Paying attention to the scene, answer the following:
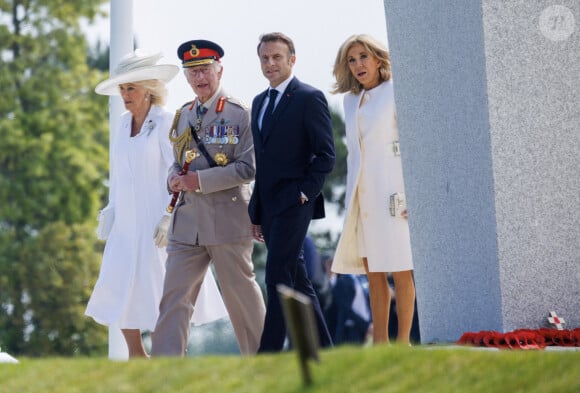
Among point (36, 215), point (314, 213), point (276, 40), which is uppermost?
point (276, 40)

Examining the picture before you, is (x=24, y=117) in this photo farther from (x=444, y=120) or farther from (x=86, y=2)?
(x=444, y=120)

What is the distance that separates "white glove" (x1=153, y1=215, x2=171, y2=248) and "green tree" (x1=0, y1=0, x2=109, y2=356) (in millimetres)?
20844

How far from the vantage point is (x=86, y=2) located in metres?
31.5

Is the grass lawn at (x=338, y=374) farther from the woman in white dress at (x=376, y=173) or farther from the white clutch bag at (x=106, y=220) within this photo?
the white clutch bag at (x=106, y=220)

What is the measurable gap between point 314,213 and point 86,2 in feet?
80.9

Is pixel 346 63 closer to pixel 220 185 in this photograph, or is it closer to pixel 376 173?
pixel 376 173

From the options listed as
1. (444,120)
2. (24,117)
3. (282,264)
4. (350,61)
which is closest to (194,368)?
(282,264)

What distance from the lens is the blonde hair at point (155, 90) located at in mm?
8992

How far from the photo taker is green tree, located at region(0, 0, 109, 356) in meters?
29.4

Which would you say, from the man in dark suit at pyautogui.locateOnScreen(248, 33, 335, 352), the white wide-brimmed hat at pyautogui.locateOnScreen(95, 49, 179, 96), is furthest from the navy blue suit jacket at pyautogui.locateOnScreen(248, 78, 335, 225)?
the white wide-brimmed hat at pyautogui.locateOnScreen(95, 49, 179, 96)

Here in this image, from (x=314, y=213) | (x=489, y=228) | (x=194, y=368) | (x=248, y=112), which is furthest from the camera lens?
(x=248, y=112)

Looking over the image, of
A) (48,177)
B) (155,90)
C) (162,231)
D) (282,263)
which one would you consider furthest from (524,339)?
(48,177)

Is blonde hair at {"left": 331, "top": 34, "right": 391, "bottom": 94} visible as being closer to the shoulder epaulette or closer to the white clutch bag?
the shoulder epaulette

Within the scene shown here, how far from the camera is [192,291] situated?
8.25 meters
